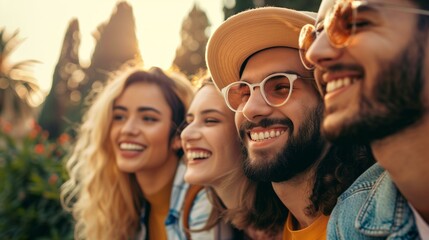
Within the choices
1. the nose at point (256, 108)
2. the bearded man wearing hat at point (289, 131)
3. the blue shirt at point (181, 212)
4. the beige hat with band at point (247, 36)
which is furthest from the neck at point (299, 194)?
the blue shirt at point (181, 212)

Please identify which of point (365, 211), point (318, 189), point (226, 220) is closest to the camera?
point (365, 211)

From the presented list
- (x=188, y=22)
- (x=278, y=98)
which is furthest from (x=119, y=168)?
(x=188, y=22)

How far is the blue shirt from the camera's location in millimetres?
3588

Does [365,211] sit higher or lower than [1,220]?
higher

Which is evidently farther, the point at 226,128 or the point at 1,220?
the point at 1,220

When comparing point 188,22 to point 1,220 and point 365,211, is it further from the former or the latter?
point 365,211

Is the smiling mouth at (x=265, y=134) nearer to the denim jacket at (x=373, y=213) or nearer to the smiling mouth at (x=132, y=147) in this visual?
the denim jacket at (x=373, y=213)

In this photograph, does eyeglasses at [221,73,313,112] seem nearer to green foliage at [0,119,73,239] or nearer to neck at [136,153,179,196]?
neck at [136,153,179,196]

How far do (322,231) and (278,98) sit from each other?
71cm

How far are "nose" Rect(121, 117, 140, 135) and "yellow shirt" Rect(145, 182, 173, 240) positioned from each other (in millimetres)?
566

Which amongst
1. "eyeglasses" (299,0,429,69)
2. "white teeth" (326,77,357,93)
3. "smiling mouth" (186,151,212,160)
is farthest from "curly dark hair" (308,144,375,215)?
"smiling mouth" (186,151,212,160)

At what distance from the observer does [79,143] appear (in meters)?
5.01

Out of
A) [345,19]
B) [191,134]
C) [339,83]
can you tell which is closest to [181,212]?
[191,134]

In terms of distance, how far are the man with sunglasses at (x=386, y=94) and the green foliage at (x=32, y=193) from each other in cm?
394
